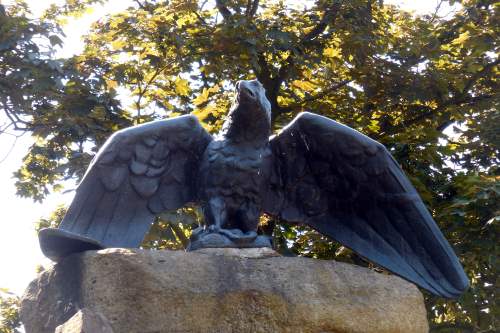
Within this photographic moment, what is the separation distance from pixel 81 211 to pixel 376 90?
493 cm

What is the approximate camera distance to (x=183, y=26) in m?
7.43

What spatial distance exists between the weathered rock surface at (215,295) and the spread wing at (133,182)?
19cm

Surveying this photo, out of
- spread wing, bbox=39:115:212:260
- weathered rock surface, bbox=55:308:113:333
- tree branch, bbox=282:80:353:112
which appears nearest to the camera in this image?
weathered rock surface, bbox=55:308:113:333

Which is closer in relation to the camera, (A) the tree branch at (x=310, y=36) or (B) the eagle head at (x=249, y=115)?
(B) the eagle head at (x=249, y=115)

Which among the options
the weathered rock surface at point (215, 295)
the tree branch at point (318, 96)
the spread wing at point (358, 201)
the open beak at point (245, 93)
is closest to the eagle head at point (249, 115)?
the open beak at point (245, 93)

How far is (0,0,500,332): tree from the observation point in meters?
6.56

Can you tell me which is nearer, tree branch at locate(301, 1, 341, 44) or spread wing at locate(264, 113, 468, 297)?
spread wing at locate(264, 113, 468, 297)

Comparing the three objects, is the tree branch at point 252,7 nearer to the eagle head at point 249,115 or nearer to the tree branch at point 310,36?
the tree branch at point 310,36

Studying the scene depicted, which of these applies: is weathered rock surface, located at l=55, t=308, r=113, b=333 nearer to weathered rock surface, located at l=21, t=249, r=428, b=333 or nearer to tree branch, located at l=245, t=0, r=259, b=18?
weathered rock surface, located at l=21, t=249, r=428, b=333

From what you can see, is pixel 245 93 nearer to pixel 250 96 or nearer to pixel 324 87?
pixel 250 96

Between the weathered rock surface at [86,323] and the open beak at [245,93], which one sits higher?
the open beak at [245,93]

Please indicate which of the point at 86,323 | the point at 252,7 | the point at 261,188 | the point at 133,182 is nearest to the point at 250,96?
the point at 261,188

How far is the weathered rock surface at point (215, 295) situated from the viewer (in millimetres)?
2875

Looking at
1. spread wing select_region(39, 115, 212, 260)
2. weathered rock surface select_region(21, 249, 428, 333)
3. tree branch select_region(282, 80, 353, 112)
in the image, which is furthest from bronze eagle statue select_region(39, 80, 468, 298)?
tree branch select_region(282, 80, 353, 112)
